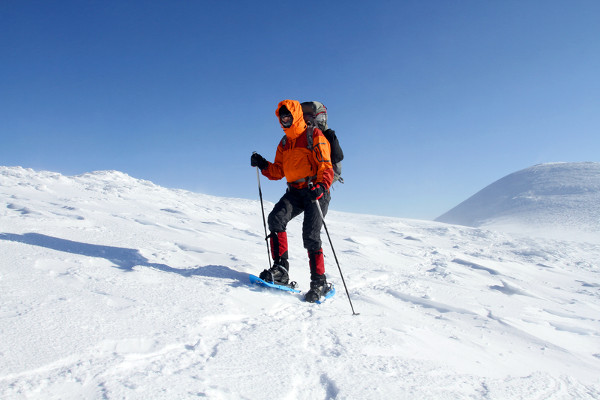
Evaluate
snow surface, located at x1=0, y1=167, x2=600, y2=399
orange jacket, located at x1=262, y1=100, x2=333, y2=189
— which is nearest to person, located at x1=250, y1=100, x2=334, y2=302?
orange jacket, located at x1=262, y1=100, x2=333, y2=189

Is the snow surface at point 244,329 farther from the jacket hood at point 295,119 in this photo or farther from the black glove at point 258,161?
the jacket hood at point 295,119

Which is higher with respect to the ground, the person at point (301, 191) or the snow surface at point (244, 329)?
the person at point (301, 191)

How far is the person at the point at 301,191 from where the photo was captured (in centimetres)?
369

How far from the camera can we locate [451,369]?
6.75 ft

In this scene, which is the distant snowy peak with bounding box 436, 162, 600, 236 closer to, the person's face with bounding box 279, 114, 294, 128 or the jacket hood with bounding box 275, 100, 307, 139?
the jacket hood with bounding box 275, 100, 307, 139

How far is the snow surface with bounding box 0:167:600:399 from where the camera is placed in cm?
168

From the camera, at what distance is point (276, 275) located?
3.75 meters

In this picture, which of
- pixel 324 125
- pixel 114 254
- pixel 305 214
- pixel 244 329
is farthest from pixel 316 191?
pixel 114 254

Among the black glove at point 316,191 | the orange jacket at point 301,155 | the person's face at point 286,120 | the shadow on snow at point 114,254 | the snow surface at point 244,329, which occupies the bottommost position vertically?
the snow surface at point 244,329

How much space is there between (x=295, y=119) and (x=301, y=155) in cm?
42

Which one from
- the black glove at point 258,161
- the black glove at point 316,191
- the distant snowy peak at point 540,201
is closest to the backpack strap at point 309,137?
the black glove at point 316,191

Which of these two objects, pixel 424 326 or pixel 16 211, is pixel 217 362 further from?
pixel 16 211

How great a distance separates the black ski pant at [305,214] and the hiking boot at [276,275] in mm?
382

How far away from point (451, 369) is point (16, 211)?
22.4 feet
